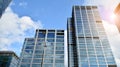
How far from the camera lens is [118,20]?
90.9m

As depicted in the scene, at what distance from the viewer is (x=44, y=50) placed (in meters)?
83.6

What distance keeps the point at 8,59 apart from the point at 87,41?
176ft

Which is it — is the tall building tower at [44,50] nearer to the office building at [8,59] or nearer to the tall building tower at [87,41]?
the tall building tower at [87,41]

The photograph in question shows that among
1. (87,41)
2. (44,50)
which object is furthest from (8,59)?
(87,41)

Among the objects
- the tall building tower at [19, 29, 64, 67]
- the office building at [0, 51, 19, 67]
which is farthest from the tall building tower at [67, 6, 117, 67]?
the office building at [0, 51, 19, 67]

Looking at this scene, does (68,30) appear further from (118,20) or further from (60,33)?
(118,20)

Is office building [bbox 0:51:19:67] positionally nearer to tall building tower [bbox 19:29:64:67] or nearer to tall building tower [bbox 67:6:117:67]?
tall building tower [bbox 19:29:64:67]

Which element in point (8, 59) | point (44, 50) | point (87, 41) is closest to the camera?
point (44, 50)

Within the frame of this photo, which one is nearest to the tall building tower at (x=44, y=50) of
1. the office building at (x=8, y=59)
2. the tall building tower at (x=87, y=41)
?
the tall building tower at (x=87, y=41)

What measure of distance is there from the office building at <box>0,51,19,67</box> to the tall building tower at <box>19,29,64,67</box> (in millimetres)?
15041

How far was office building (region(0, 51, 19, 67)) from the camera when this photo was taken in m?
88.7

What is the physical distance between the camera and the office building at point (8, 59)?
88.7 m

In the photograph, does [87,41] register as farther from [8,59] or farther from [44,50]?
[8,59]

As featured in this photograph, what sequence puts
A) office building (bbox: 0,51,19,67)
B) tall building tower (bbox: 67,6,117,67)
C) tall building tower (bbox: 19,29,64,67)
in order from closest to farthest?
tall building tower (bbox: 19,29,64,67) → tall building tower (bbox: 67,6,117,67) → office building (bbox: 0,51,19,67)
